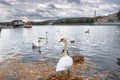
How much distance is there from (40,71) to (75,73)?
3495 mm

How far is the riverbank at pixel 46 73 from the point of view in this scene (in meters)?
20.5

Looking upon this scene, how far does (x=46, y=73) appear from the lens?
22.1 meters

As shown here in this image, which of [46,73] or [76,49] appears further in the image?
[76,49]

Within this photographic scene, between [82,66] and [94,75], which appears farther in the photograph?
[82,66]

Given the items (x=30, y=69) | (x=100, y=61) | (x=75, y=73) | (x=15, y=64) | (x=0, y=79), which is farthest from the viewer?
(x=100, y=61)

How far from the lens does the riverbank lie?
20.5m

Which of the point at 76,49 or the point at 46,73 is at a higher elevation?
the point at 76,49

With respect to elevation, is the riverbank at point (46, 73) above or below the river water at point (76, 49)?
below

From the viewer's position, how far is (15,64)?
2653 cm

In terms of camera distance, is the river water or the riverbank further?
the river water

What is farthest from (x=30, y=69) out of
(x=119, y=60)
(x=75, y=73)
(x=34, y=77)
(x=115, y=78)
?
(x=119, y=60)

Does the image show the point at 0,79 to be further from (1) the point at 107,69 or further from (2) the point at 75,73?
(1) the point at 107,69

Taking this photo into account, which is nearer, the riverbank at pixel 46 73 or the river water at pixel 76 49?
the riverbank at pixel 46 73

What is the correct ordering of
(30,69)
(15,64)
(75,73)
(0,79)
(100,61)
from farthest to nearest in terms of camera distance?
(100,61), (15,64), (30,69), (75,73), (0,79)
